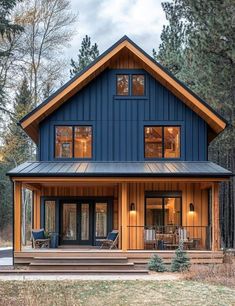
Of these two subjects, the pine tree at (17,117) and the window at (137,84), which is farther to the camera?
the pine tree at (17,117)

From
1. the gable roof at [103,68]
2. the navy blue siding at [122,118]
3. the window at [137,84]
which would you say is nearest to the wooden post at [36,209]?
the navy blue siding at [122,118]

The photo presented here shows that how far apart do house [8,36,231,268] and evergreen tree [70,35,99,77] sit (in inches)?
652

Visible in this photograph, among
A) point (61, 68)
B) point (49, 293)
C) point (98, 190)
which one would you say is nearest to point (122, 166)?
point (98, 190)

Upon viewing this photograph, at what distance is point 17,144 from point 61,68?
5.25 metres

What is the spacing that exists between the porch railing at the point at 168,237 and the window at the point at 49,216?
315 centimetres

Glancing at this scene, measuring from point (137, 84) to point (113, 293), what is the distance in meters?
10.1

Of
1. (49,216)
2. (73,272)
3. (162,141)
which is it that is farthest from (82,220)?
(73,272)

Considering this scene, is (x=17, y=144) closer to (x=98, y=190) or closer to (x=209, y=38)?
(x=98, y=190)

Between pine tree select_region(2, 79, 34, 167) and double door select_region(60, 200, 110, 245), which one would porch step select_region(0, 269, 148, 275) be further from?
pine tree select_region(2, 79, 34, 167)

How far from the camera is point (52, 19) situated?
29.0m

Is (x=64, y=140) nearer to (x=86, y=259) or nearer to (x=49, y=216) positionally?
(x=49, y=216)

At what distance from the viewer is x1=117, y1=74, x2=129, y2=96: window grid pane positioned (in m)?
20.2

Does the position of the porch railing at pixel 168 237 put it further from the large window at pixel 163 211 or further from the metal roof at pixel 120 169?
the metal roof at pixel 120 169

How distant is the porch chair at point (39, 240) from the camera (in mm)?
19234
